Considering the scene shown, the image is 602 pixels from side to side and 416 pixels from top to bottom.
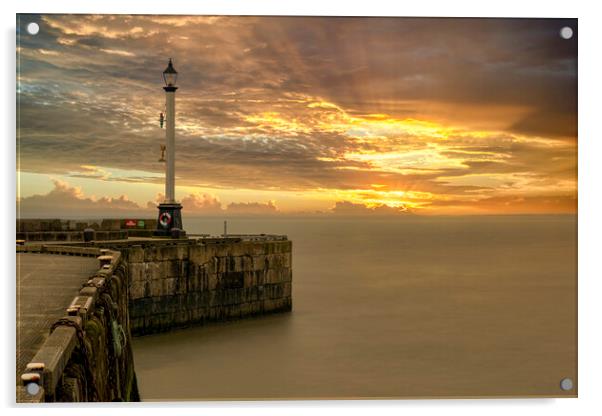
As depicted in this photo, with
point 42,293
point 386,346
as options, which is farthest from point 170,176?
point 42,293

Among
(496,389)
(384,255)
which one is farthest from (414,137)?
(384,255)

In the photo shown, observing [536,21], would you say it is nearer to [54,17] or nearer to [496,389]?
[54,17]

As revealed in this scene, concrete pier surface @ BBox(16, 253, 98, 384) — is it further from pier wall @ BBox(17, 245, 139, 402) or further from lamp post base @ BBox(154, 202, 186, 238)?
lamp post base @ BBox(154, 202, 186, 238)

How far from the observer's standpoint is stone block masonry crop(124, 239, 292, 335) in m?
15.7

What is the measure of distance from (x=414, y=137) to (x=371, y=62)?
2462 mm

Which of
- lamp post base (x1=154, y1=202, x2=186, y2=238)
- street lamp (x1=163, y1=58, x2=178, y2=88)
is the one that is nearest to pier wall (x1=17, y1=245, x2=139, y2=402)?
lamp post base (x1=154, y1=202, x2=186, y2=238)

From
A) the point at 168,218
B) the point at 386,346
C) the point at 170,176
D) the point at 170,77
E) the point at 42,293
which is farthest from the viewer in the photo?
the point at 170,176

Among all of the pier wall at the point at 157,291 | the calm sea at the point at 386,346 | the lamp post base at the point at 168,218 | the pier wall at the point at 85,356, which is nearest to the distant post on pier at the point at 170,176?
the lamp post base at the point at 168,218

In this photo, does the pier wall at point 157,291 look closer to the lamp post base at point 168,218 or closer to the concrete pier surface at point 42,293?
the concrete pier surface at point 42,293

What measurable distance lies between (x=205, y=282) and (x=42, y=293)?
31.1 ft

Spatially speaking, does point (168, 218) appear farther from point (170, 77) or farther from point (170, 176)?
point (170, 77)

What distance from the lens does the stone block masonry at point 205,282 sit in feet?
51.5

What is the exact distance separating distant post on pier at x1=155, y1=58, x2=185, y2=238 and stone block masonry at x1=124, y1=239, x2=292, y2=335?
1.88 metres

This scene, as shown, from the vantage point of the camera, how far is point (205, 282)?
56.5 feet
